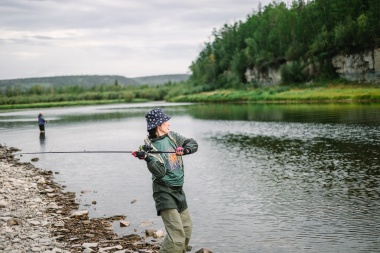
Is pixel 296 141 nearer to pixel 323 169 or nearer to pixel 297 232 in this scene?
pixel 323 169

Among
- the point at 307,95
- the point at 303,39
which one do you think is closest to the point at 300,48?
the point at 303,39

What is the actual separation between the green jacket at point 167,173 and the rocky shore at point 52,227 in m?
2.55

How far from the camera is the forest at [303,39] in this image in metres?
90.8

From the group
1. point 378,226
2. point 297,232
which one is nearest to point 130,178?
point 297,232

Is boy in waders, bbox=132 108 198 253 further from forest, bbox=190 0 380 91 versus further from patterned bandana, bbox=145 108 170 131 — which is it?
forest, bbox=190 0 380 91

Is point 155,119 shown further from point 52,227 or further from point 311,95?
point 311,95

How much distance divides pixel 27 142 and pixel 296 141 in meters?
22.8

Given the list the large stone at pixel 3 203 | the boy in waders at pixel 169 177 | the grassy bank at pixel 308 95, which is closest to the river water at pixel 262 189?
the large stone at pixel 3 203

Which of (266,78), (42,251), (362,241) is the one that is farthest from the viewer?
(266,78)

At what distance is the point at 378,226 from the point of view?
11.4 metres

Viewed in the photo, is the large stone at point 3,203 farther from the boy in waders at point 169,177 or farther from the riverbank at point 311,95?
the riverbank at point 311,95

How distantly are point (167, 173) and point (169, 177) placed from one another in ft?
0.26

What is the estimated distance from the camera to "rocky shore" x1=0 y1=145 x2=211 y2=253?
10.0 meters

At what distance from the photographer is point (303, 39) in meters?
113
